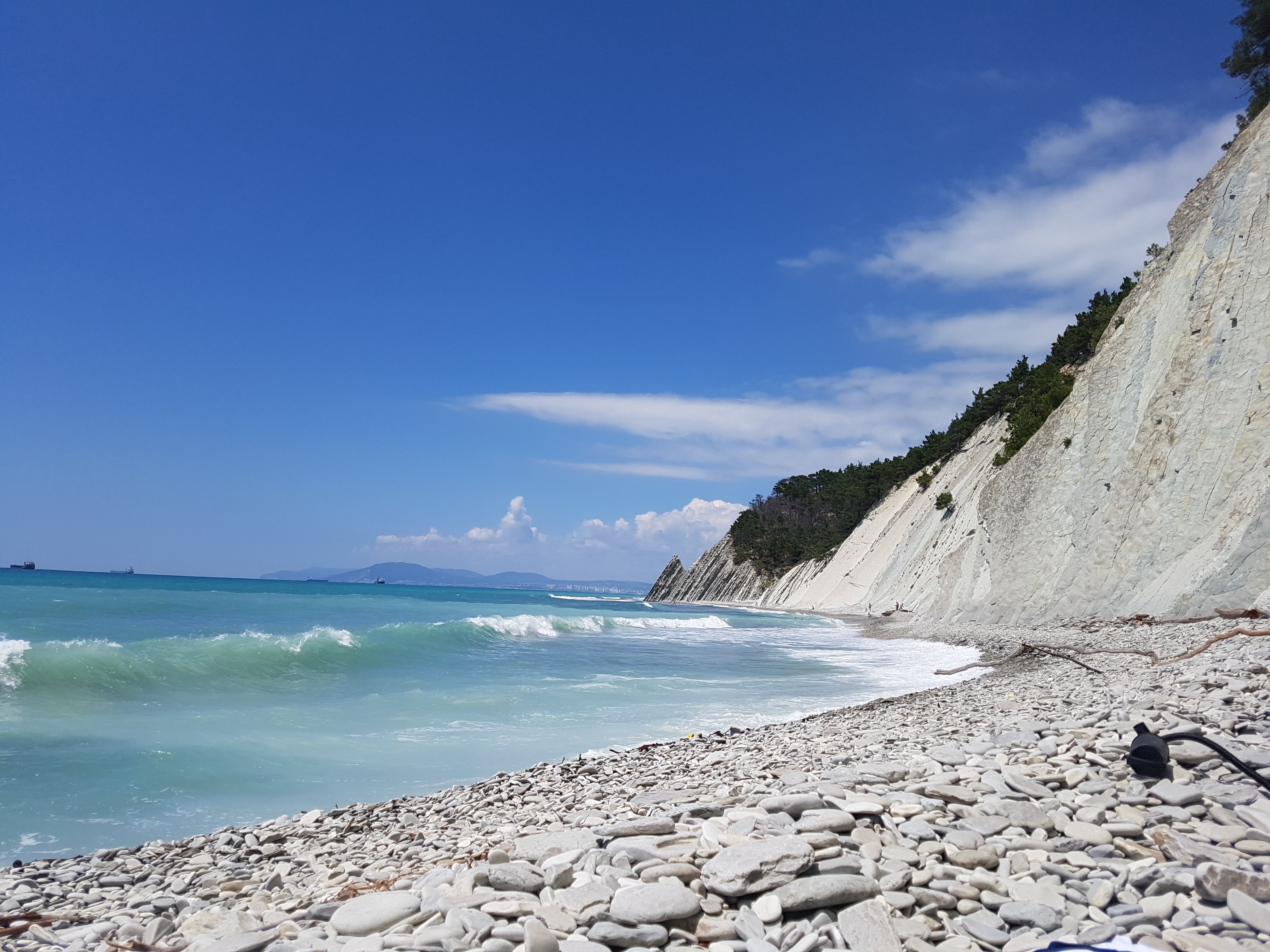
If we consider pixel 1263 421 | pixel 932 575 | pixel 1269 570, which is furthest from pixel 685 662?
pixel 932 575

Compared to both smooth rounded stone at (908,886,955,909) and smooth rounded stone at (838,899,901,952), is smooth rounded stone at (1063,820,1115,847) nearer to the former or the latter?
smooth rounded stone at (908,886,955,909)

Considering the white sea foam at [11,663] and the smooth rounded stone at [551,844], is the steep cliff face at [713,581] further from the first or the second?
the smooth rounded stone at [551,844]

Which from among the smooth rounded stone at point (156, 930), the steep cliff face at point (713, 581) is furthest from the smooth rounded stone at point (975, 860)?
the steep cliff face at point (713, 581)

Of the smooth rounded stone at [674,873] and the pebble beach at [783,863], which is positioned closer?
the pebble beach at [783,863]

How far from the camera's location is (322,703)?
1449 centimetres

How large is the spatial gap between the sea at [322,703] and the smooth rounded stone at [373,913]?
15.5 ft

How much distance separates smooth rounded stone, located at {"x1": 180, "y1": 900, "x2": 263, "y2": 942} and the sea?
3.62 meters

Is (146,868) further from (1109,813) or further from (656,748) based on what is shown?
(1109,813)

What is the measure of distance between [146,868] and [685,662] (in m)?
16.4

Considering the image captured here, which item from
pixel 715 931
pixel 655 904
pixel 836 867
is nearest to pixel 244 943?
pixel 655 904

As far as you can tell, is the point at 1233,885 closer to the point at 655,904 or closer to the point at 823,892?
the point at 823,892

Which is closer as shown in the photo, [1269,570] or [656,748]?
[656,748]

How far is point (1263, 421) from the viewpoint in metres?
17.2

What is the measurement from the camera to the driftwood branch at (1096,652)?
10258 mm
